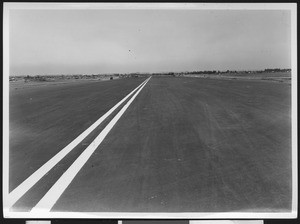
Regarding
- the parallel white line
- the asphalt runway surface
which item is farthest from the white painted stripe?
the parallel white line

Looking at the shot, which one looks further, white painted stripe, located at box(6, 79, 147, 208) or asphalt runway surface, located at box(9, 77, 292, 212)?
white painted stripe, located at box(6, 79, 147, 208)

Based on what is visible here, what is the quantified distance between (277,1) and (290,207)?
2701mm

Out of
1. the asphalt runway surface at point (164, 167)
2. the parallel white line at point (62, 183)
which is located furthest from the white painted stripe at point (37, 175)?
the parallel white line at point (62, 183)

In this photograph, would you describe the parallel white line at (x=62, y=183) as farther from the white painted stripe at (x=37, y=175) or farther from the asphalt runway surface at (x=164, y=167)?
the white painted stripe at (x=37, y=175)

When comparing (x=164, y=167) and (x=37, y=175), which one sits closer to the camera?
(x=37, y=175)

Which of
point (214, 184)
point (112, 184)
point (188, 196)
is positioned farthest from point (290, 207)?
point (112, 184)

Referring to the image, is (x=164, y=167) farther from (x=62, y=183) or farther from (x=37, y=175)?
(x=37, y=175)

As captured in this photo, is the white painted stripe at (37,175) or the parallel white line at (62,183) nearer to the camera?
the parallel white line at (62,183)

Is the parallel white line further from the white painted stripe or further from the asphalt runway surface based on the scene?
the white painted stripe

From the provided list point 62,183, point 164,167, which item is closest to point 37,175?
point 62,183

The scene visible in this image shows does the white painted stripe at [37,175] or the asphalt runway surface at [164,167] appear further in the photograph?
the white painted stripe at [37,175]

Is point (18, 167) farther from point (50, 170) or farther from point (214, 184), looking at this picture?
point (214, 184)

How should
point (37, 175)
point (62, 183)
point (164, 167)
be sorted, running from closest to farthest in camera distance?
1. point (62, 183)
2. point (37, 175)
3. point (164, 167)

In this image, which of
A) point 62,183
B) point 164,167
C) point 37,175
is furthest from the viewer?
point 164,167
